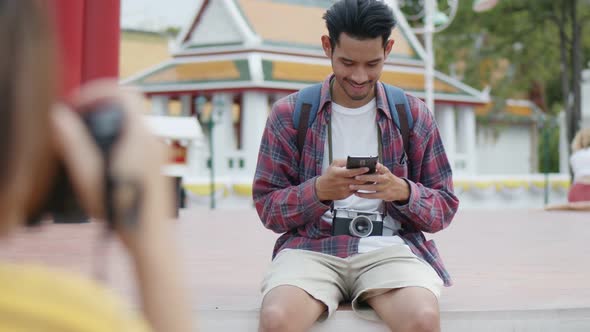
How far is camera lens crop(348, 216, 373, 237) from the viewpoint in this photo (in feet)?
11.2

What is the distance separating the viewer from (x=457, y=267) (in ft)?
20.8

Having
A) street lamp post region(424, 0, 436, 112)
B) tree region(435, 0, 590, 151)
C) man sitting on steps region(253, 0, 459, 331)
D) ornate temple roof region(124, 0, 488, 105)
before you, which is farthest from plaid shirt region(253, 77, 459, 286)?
tree region(435, 0, 590, 151)

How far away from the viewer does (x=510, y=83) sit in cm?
2783

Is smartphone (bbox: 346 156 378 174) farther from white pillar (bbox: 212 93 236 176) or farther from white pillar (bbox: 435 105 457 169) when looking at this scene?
white pillar (bbox: 435 105 457 169)

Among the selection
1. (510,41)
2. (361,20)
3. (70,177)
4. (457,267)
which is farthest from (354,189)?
(510,41)

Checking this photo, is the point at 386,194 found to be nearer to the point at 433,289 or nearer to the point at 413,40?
the point at 433,289

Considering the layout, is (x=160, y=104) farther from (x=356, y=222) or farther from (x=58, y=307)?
(x=58, y=307)

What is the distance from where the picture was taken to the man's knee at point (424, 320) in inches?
118

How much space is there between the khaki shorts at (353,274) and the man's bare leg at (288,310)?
3cm

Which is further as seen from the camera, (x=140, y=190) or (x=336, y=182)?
(x=336, y=182)

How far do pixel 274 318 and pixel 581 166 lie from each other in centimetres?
962

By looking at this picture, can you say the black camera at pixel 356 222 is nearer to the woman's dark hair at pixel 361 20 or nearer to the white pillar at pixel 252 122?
the woman's dark hair at pixel 361 20

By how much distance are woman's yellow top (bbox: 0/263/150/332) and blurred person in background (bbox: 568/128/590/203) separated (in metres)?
11.4

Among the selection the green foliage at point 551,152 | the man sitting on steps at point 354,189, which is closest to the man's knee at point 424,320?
the man sitting on steps at point 354,189
